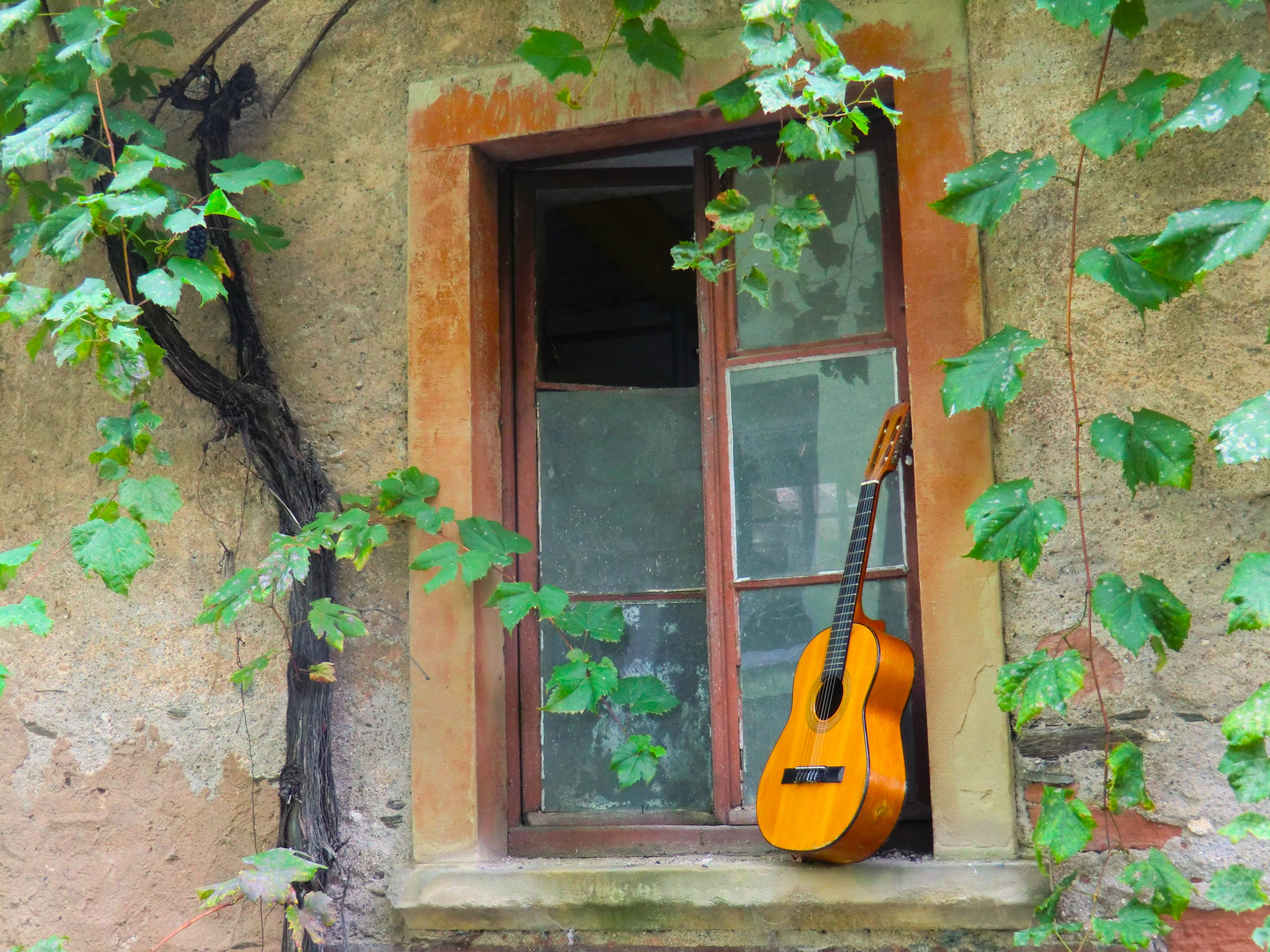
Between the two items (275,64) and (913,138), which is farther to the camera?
(275,64)

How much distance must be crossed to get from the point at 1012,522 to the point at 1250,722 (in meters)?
0.52

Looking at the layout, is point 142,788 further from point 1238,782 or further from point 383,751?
point 1238,782

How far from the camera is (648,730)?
9.29ft

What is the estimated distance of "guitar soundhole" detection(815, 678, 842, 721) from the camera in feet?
7.80

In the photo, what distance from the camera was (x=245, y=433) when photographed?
2.91 meters

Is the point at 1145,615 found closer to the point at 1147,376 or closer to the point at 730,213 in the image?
the point at 1147,376

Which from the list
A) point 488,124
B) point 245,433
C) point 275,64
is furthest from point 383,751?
point 275,64

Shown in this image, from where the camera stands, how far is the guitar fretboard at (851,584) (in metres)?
2.40

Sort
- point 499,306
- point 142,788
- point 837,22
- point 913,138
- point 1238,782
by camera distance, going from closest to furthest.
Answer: point 1238,782 → point 837,22 → point 913,138 → point 142,788 → point 499,306

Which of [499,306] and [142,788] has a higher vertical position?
[499,306]

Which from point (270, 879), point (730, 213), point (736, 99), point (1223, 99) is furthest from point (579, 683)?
point (1223, 99)

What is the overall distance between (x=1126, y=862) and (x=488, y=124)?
80.6 inches

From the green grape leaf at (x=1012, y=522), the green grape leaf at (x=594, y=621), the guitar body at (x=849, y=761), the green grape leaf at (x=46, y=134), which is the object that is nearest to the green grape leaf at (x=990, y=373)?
the green grape leaf at (x=1012, y=522)

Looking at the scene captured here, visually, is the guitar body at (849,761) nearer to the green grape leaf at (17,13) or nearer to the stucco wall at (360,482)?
the stucco wall at (360,482)
